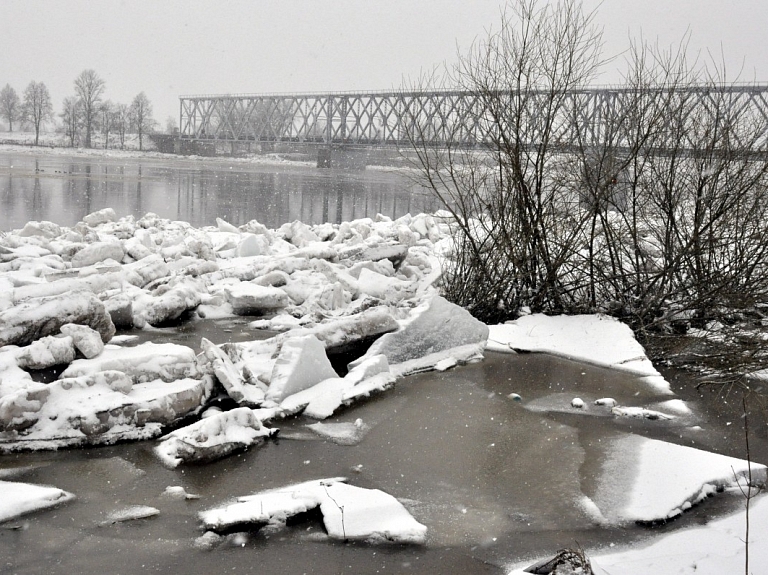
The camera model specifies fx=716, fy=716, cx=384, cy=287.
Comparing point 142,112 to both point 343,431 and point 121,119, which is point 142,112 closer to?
point 121,119

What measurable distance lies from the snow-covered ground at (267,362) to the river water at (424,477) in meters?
0.10

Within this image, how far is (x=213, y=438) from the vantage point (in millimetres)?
3969

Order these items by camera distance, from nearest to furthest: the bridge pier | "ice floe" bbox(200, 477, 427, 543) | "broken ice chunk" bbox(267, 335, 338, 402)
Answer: "ice floe" bbox(200, 477, 427, 543)
"broken ice chunk" bbox(267, 335, 338, 402)
the bridge pier

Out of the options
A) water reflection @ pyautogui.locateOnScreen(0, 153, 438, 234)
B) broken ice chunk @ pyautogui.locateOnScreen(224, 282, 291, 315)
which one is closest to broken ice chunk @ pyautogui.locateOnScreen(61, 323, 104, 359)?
broken ice chunk @ pyautogui.locateOnScreen(224, 282, 291, 315)

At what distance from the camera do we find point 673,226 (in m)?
6.80

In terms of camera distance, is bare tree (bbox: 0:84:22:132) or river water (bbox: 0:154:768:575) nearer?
river water (bbox: 0:154:768:575)

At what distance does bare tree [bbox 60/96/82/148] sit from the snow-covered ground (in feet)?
229

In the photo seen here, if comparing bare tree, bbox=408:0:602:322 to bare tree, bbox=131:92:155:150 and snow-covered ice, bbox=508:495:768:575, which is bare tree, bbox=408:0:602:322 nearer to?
snow-covered ice, bbox=508:495:768:575

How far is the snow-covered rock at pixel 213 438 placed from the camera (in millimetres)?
3877

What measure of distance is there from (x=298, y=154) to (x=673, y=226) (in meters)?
80.6

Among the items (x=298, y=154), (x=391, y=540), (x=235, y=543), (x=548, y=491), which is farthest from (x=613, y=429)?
(x=298, y=154)

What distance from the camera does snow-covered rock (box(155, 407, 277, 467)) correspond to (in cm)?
388

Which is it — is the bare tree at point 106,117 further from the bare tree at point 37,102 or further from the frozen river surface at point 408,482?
the frozen river surface at point 408,482

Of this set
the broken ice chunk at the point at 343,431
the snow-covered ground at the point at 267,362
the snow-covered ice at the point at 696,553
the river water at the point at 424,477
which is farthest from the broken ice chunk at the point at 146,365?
the snow-covered ice at the point at 696,553
